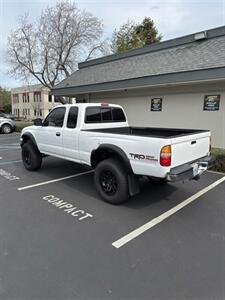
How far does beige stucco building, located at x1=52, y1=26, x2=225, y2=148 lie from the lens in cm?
859

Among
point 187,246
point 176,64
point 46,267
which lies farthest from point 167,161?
point 176,64

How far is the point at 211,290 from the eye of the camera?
7.46ft

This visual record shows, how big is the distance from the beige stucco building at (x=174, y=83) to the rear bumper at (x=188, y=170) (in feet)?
16.1

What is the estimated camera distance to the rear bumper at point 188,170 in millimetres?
3397

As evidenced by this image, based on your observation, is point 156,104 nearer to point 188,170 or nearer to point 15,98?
point 188,170

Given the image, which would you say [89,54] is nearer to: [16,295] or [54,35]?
[54,35]

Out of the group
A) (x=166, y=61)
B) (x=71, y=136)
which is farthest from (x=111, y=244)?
(x=166, y=61)

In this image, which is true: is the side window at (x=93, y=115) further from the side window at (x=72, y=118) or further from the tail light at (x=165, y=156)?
the tail light at (x=165, y=156)

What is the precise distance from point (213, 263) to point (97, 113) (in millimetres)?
3862

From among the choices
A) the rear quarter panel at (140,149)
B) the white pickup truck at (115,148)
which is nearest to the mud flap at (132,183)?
the white pickup truck at (115,148)

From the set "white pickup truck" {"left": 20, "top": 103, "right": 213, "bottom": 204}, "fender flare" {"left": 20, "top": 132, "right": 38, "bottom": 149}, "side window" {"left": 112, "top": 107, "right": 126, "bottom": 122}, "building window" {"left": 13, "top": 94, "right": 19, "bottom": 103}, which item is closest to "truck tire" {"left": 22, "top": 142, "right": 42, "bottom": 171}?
"white pickup truck" {"left": 20, "top": 103, "right": 213, "bottom": 204}

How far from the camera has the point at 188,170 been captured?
3648 mm

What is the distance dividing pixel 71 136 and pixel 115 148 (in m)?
1.42

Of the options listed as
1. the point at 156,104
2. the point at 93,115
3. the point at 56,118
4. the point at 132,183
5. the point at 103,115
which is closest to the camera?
the point at 132,183
